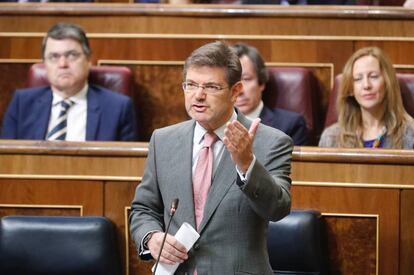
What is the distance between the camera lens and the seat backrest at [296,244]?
4.55 feet

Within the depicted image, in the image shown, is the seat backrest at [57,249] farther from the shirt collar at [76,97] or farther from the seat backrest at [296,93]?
the seat backrest at [296,93]

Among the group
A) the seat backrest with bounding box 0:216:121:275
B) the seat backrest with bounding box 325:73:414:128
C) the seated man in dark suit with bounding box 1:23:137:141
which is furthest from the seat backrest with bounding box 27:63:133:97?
the seat backrest with bounding box 0:216:121:275

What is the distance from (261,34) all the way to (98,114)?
430mm

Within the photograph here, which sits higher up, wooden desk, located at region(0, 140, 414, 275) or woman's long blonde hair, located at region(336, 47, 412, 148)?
woman's long blonde hair, located at region(336, 47, 412, 148)

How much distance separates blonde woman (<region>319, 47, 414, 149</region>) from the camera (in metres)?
1.80

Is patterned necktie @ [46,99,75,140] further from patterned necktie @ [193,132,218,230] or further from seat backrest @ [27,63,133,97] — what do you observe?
patterned necktie @ [193,132,218,230]

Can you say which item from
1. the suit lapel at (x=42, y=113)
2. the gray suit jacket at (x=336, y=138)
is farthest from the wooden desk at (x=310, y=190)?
the suit lapel at (x=42, y=113)

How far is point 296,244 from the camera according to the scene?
1.39 metres

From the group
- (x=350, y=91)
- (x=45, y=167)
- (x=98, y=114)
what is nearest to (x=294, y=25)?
(x=350, y=91)

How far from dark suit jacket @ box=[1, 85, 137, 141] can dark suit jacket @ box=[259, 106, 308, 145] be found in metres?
0.29

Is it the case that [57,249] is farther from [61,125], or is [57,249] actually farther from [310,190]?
[61,125]

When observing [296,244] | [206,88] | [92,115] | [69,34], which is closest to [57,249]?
[296,244]

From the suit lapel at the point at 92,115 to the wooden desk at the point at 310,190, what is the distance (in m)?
0.40

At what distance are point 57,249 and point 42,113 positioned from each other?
623mm
